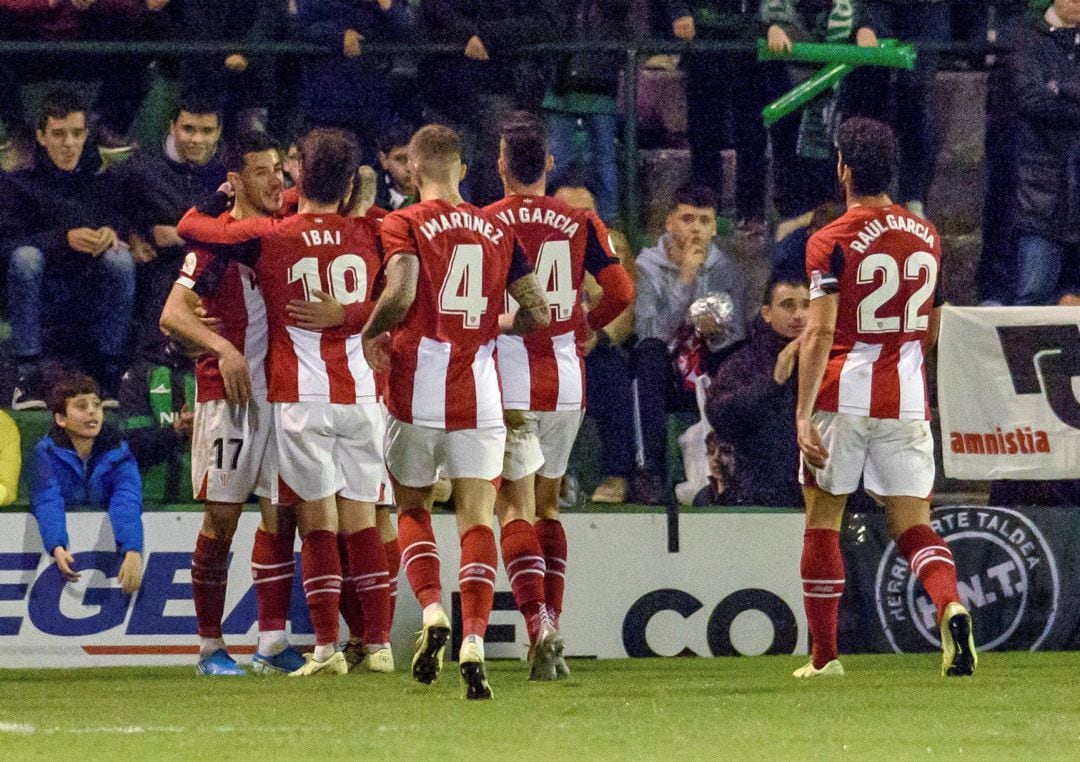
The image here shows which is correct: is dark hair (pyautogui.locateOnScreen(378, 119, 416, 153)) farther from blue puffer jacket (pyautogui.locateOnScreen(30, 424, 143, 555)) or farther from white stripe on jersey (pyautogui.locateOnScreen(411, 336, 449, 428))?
white stripe on jersey (pyautogui.locateOnScreen(411, 336, 449, 428))

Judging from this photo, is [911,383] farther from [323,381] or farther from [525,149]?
[323,381]

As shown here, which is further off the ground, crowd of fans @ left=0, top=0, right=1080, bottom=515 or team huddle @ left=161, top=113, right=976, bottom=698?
crowd of fans @ left=0, top=0, right=1080, bottom=515

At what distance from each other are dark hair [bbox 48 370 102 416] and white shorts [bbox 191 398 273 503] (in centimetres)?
110

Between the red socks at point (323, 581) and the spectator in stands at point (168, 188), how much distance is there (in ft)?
9.49

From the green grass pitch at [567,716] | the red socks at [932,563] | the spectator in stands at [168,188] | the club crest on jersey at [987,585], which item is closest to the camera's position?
the green grass pitch at [567,716]

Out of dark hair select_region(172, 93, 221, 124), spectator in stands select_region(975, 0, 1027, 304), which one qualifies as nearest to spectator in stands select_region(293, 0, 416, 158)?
dark hair select_region(172, 93, 221, 124)

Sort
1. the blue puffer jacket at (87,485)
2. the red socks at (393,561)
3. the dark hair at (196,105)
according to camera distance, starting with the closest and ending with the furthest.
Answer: the red socks at (393,561)
the blue puffer jacket at (87,485)
the dark hair at (196,105)

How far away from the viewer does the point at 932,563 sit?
792 cm

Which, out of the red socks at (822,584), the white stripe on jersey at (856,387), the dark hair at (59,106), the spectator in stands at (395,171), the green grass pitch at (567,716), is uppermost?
the dark hair at (59,106)

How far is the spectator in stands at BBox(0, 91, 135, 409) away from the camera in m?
10.7

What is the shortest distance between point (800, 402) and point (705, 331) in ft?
8.58

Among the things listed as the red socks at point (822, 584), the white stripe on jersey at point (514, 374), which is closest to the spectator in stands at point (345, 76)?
the white stripe on jersey at point (514, 374)

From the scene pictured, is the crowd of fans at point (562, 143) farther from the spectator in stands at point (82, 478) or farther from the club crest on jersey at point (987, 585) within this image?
the club crest on jersey at point (987, 585)

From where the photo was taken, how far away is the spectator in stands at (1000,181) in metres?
11.6
